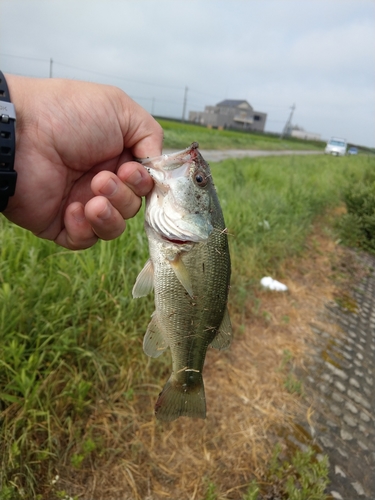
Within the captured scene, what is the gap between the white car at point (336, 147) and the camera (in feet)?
109

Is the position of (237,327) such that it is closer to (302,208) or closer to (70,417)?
(70,417)

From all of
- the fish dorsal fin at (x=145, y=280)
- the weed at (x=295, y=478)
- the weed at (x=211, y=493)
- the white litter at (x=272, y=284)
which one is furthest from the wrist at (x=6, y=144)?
the white litter at (x=272, y=284)

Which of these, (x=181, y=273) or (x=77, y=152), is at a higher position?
(x=77, y=152)

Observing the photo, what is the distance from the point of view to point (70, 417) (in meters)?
2.63

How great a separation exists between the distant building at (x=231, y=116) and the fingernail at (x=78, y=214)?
74.5 m

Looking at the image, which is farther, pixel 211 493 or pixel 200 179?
pixel 211 493

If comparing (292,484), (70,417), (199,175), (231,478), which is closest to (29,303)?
(70,417)

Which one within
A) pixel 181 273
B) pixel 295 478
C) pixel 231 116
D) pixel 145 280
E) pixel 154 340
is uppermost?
pixel 231 116

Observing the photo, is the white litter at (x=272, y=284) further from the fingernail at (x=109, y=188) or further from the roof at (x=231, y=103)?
the roof at (x=231, y=103)

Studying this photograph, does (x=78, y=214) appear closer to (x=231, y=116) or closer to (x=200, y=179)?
(x=200, y=179)

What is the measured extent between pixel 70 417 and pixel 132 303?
1.05 meters

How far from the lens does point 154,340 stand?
76.2 inches

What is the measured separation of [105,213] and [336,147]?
37.6 meters

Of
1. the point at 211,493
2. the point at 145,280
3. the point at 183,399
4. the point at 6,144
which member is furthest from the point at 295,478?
the point at 6,144
